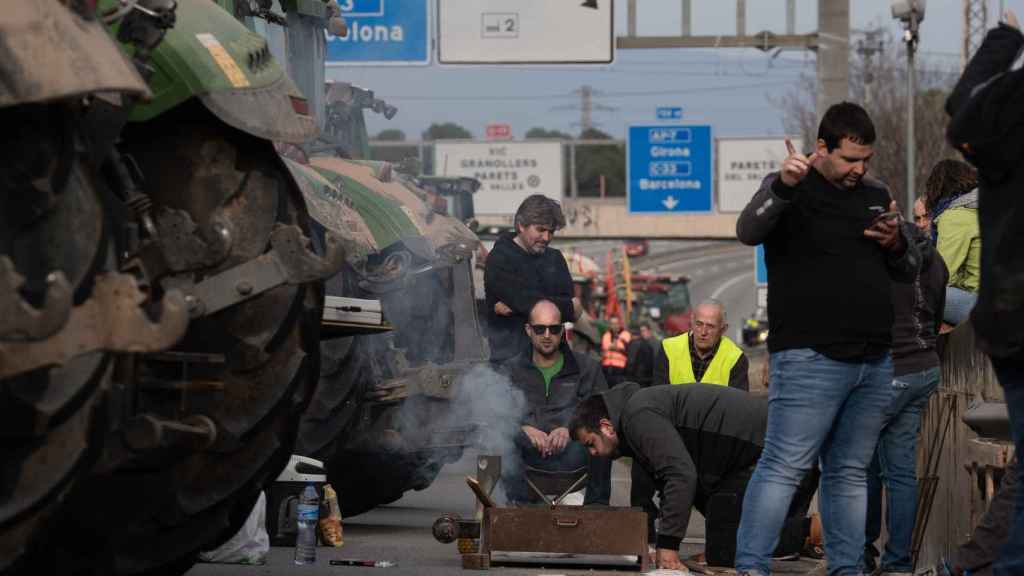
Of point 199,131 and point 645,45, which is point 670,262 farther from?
point 199,131

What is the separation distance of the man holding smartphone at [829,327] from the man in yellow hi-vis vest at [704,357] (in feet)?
10.7

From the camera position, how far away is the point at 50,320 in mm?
4918

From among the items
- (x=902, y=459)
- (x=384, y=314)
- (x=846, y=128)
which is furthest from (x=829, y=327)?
(x=384, y=314)

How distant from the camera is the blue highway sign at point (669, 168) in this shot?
35.5 meters

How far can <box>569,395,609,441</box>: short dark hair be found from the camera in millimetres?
10062

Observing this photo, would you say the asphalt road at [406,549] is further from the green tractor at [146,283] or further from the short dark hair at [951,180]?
the green tractor at [146,283]

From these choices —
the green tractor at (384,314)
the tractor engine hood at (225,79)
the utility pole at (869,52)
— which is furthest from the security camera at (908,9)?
the utility pole at (869,52)

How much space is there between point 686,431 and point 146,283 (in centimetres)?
488

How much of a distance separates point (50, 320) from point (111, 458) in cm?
100

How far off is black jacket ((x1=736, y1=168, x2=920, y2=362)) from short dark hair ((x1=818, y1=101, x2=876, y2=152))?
0.15 m

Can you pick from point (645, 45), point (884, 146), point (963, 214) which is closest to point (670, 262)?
point (884, 146)

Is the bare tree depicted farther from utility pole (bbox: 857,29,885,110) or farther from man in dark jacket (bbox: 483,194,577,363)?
man in dark jacket (bbox: 483,194,577,363)

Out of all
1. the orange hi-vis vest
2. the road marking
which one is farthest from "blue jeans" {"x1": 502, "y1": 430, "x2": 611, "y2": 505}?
the road marking

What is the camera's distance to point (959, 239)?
1000cm
